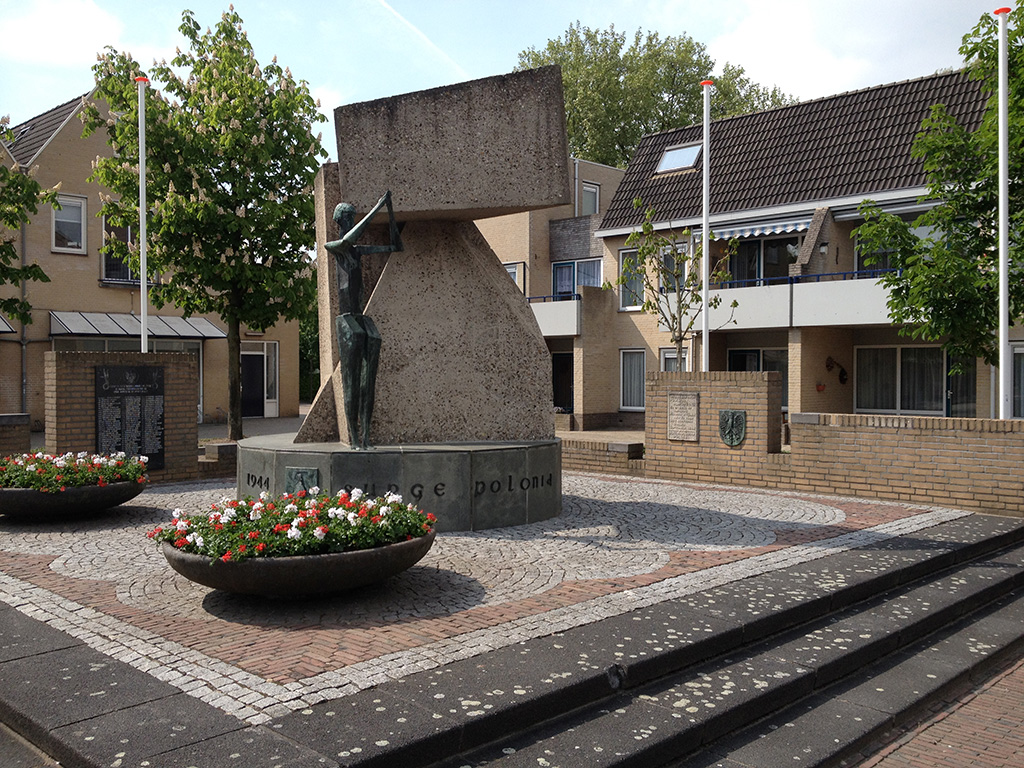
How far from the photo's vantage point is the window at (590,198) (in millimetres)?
32844

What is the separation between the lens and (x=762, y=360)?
1010 inches

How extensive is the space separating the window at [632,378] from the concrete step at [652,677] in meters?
20.2

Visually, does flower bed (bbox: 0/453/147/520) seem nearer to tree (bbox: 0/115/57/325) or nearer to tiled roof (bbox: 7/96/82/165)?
tree (bbox: 0/115/57/325)

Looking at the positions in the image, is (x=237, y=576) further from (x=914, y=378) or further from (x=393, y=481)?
(x=914, y=378)

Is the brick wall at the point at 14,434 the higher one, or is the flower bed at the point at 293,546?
the brick wall at the point at 14,434

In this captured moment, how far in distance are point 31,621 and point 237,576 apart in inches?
52.4

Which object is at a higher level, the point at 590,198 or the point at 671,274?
the point at 590,198

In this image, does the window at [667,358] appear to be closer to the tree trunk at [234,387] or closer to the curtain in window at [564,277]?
the curtain in window at [564,277]

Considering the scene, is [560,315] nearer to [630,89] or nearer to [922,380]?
[922,380]

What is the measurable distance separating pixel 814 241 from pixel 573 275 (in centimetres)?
963

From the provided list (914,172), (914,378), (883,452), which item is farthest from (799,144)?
(883,452)

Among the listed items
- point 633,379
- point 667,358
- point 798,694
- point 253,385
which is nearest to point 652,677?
point 798,694

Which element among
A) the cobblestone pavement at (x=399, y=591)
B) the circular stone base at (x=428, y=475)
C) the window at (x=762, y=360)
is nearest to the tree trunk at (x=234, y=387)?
the cobblestone pavement at (x=399, y=591)

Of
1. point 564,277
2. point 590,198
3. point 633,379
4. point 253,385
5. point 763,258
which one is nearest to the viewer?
point 763,258
